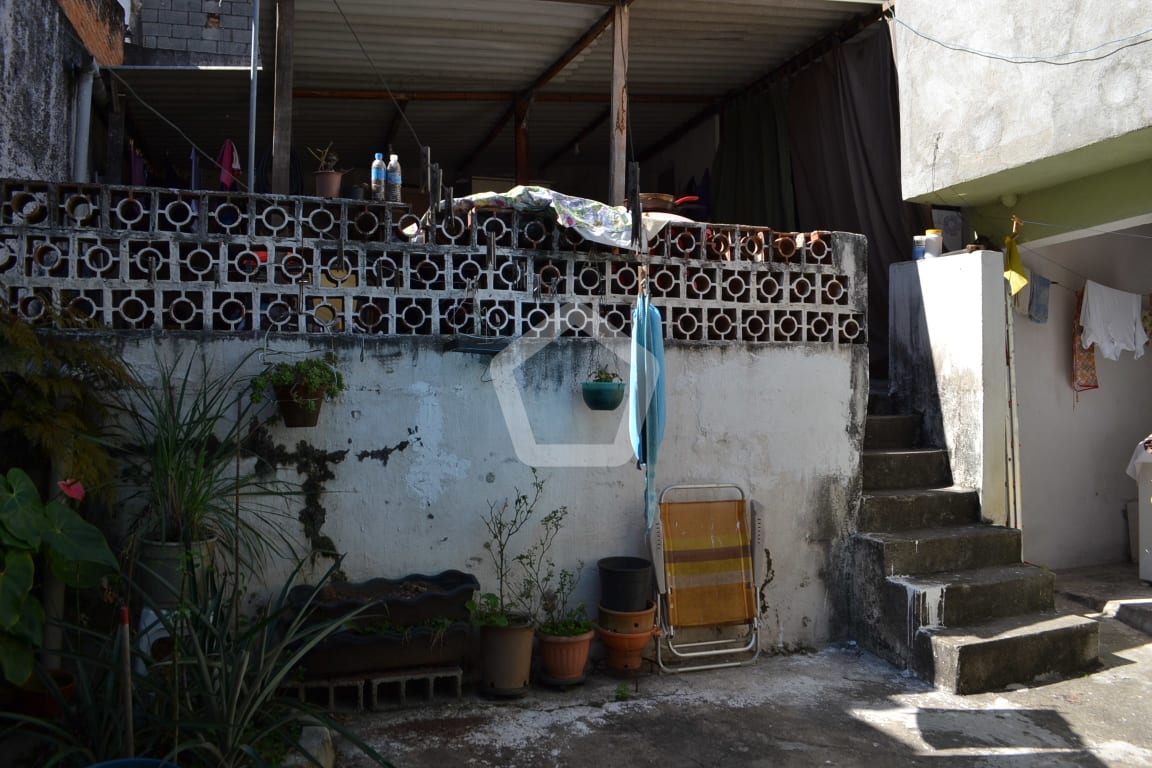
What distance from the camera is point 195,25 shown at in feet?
33.9

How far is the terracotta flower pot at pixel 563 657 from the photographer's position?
4707mm

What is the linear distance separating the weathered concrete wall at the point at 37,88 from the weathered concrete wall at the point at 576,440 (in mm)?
2139

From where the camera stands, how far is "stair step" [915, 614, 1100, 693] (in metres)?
4.83

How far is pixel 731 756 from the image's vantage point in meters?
4.02

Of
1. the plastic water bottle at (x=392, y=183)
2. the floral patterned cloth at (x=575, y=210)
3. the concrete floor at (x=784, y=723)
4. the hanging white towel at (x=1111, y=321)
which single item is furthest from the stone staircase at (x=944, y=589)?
the plastic water bottle at (x=392, y=183)

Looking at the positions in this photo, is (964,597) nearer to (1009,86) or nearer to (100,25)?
(1009,86)

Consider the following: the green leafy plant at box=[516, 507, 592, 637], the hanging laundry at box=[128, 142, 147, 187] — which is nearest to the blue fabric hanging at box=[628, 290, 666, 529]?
the green leafy plant at box=[516, 507, 592, 637]

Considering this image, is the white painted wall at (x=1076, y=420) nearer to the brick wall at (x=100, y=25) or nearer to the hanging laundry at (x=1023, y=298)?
the hanging laundry at (x=1023, y=298)

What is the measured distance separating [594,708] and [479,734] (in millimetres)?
668

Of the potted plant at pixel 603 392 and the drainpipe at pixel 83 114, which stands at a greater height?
the drainpipe at pixel 83 114

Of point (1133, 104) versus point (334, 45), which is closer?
point (1133, 104)

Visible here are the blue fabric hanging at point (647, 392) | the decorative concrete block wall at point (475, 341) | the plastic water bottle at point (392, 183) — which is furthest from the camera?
the plastic water bottle at point (392, 183)

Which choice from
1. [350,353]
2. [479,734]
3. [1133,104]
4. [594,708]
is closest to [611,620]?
[594,708]

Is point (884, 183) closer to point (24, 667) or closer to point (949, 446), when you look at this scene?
point (949, 446)
